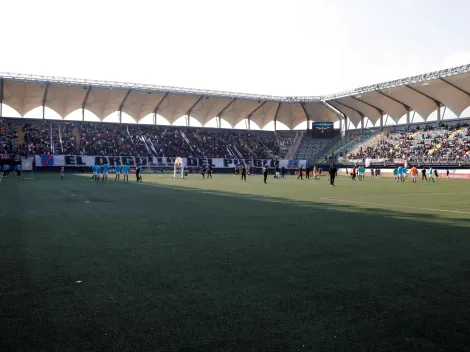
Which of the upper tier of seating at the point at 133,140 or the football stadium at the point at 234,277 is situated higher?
the upper tier of seating at the point at 133,140

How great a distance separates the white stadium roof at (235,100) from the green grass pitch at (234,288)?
156 feet

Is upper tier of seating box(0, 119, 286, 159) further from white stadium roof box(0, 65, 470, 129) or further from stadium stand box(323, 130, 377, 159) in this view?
stadium stand box(323, 130, 377, 159)

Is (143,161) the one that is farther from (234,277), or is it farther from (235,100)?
(234,277)

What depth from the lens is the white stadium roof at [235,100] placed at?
52469 millimetres

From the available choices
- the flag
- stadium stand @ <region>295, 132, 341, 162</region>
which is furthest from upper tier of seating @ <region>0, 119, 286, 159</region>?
stadium stand @ <region>295, 132, 341, 162</region>

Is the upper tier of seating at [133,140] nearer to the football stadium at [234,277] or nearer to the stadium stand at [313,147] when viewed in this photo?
the stadium stand at [313,147]

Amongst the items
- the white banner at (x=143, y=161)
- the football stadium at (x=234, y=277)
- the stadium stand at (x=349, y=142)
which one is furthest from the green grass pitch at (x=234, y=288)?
the stadium stand at (x=349, y=142)

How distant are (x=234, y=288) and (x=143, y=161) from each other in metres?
58.0

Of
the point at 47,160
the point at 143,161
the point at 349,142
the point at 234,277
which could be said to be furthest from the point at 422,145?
the point at 234,277

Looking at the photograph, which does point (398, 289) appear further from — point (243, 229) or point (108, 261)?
point (243, 229)

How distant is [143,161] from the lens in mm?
60531

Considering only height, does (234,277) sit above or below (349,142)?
below

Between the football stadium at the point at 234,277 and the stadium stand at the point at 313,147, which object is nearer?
the football stadium at the point at 234,277

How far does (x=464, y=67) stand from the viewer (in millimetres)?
45375
